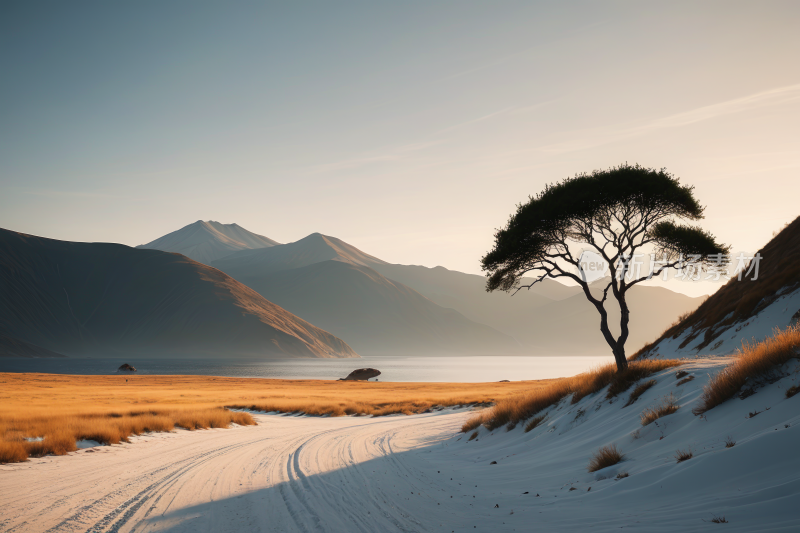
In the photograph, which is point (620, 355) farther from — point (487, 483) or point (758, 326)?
point (758, 326)

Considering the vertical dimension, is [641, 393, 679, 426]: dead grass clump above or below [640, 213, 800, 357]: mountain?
below

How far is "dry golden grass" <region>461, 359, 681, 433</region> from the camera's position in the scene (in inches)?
499

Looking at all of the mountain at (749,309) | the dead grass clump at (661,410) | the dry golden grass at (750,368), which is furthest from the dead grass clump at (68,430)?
the mountain at (749,309)

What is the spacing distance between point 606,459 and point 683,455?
1.67 meters

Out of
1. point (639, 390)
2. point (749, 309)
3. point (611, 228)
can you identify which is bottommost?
point (639, 390)

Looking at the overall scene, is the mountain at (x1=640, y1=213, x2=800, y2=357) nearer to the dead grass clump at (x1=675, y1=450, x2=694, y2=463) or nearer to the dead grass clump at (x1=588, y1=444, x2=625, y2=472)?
the dead grass clump at (x1=588, y1=444, x2=625, y2=472)

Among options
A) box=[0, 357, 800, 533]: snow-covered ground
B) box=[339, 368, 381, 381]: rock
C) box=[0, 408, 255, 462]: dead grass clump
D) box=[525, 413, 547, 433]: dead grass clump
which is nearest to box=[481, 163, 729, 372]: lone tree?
box=[525, 413, 547, 433]: dead grass clump

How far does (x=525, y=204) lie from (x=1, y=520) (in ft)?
69.2

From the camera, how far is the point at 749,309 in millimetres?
23125

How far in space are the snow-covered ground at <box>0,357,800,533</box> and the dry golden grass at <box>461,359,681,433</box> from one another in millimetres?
670

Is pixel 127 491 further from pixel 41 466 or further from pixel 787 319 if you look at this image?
pixel 787 319

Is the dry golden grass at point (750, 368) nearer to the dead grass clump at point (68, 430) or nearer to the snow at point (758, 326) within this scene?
the snow at point (758, 326)

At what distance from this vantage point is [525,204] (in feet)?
72.8

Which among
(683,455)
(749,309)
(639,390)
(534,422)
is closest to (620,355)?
(534,422)
